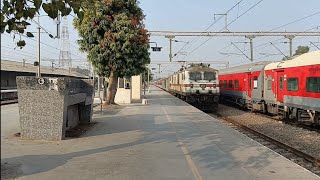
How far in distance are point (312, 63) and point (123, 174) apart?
485 inches

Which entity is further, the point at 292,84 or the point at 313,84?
the point at 292,84

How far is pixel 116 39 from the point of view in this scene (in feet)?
86.9

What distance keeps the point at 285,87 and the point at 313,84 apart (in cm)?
369

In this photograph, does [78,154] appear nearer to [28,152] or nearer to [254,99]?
[28,152]

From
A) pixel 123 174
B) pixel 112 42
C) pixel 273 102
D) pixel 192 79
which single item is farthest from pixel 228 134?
pixel 192 79

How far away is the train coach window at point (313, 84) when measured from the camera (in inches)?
683

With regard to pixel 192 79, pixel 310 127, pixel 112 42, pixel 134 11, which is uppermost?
pixel 134 11

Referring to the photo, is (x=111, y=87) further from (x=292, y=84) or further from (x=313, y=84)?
(x=313, y=84)

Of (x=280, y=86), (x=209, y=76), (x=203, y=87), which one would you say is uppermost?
(x=209, y=76)

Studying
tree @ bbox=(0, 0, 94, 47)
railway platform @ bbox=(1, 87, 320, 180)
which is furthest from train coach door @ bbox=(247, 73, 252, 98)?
tree @ bbox=(0, 0, 94, 47)

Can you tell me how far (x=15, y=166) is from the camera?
28.1 feet

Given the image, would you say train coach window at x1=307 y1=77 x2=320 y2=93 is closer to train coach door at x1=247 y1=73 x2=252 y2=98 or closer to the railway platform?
the railway platform

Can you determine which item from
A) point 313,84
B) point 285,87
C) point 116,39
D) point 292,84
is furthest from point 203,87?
point 313,84

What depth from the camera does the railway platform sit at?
8.23 metres
